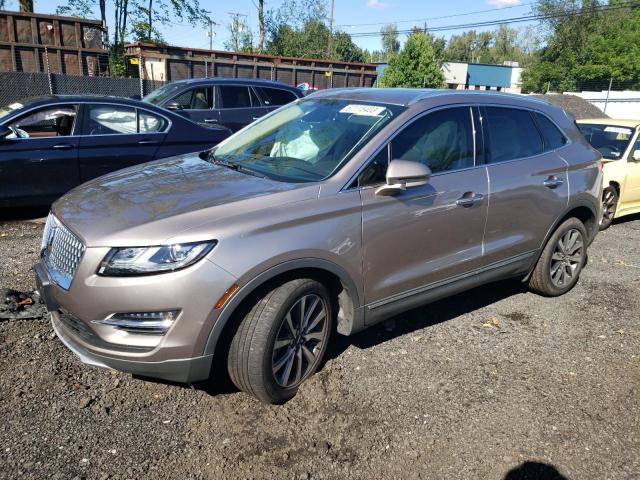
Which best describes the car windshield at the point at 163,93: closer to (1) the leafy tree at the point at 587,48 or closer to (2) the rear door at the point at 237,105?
(2) the rear door at the point at 237,105

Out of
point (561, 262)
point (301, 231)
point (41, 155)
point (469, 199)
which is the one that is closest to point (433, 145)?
point (469, 199)

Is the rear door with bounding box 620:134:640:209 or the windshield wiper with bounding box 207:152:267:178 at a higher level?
the windshield wiper with bounding box 207:152:267:178

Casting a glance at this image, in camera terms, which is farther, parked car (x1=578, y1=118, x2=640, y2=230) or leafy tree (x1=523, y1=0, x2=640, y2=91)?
leafy tree (x1=523, y1=0, x2=640, y2=91)

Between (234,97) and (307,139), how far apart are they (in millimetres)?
6881

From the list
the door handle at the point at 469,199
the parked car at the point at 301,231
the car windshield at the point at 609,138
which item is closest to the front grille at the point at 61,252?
the parked car at the point at 301,231

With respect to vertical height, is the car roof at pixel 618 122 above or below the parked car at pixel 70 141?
above

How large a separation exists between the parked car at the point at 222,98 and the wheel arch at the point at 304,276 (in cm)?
718

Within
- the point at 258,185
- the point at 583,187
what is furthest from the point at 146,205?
the point at 583,187

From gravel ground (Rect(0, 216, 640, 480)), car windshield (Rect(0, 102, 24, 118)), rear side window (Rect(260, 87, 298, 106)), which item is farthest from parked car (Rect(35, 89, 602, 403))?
rear side window (Rect(260, 87, 298, 106))

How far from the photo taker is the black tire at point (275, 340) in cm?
298

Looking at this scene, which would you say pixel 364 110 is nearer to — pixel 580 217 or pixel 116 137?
pixel 580 217

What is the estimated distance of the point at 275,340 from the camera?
121 inches

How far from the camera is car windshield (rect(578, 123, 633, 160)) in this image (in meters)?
8.03

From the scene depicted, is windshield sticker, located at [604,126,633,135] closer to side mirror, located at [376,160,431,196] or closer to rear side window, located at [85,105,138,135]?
side mirror, located at [376,160,431,196]
